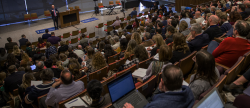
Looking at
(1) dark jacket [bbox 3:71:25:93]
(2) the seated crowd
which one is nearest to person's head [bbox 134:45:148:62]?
(2) the seated crowd

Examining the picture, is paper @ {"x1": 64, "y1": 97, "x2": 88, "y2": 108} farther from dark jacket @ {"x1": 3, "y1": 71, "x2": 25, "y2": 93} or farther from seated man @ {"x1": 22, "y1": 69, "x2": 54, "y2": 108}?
dark jacket @ {"x1": 3, "y1": 71, "x2": 25, "y2": 93}

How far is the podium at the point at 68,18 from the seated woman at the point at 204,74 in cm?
1054

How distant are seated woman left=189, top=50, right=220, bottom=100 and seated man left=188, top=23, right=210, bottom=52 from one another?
1.85 meters

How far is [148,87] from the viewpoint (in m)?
2.56

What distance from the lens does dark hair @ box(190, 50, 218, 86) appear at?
86.2 inches

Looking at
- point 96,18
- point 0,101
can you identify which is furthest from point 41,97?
point 96,18

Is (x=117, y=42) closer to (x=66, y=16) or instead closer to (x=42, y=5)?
(x=66, y=16)

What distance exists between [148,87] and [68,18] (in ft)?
34.3

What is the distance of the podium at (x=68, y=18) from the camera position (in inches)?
449

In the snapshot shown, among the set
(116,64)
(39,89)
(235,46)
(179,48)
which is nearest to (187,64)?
(179,48)

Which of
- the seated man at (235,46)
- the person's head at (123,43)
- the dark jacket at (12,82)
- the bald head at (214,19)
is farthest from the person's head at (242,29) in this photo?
the dark jacket at (12,82)

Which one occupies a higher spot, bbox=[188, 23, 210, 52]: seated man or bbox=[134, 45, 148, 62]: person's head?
bbox=[188, 23, 210, 52]: seated man

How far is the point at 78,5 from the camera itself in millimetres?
15625

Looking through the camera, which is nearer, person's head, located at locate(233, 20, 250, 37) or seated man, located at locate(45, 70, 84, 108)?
seated man, located at locate(45, 70, 84, 108)
